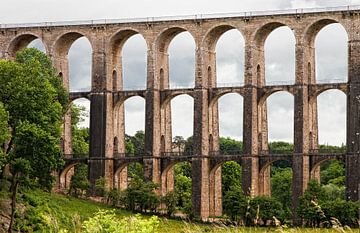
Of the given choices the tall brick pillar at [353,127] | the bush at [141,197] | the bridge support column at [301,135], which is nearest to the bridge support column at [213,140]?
the bush at [141,197]

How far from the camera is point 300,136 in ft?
226

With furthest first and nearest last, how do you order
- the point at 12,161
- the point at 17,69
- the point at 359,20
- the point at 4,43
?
the point at 4,43 < the point at 359,20 < the point at 17,69 < the point at 12,161

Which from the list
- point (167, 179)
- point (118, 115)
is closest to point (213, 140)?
point (167, 179)

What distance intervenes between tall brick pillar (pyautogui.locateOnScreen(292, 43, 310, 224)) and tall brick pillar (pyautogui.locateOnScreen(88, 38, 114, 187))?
1686 centimetres

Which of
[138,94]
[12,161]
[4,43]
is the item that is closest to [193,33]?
[138,94]

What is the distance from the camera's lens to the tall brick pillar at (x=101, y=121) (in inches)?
2970

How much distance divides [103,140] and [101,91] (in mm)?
4360

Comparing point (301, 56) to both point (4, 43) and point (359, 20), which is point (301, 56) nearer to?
point (359, 20)

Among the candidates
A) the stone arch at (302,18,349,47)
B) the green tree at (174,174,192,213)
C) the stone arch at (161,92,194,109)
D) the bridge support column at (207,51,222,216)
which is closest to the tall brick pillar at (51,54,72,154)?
the stone arch at (161,92,194,109)

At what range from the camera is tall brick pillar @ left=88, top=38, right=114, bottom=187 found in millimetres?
75438

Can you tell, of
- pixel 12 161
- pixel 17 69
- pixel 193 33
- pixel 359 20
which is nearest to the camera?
pixel 12 161

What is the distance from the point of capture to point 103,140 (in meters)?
75.6

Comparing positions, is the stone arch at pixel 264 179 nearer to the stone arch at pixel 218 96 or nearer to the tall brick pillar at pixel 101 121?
the stone arch at pixel 218 96

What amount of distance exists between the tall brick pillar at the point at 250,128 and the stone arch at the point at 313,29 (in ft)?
15.3
